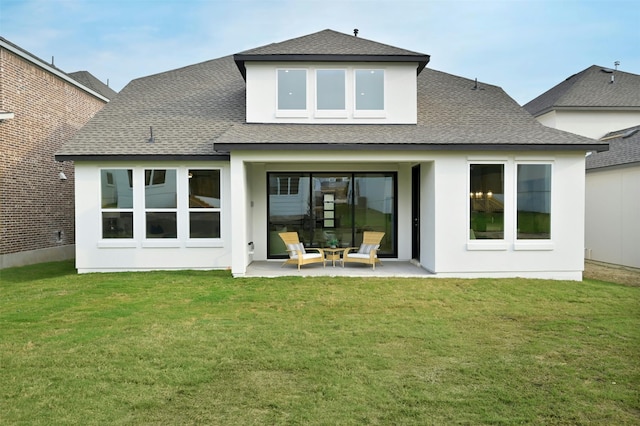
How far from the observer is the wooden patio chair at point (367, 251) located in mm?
11602

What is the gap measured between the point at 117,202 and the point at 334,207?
6.18 meters

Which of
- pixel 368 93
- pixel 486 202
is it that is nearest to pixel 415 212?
pixel 486 202

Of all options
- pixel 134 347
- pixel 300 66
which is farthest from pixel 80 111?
pixel 134 347

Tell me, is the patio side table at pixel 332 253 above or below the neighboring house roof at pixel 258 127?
below

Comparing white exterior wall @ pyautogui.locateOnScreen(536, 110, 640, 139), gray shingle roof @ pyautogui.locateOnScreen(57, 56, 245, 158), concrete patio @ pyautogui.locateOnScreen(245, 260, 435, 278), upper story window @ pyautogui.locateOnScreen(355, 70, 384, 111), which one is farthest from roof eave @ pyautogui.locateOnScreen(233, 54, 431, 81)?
white exterior wall @ pyautogui.locateOnScreen(536, 110, 640, 139)

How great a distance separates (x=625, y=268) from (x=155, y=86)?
16500 millimetres

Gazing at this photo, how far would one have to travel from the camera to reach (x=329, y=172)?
524 inches

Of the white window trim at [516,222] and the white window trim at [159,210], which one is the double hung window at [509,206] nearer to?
the white window trim at [516,222]

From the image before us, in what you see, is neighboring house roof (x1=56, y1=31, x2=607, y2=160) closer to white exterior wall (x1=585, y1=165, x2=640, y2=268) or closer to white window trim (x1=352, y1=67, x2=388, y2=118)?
white window trim (x1=352, y1=67, x2=388, y2=118)

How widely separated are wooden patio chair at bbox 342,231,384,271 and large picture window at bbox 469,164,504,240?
258 cm

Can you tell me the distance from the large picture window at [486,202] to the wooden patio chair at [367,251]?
2579mm

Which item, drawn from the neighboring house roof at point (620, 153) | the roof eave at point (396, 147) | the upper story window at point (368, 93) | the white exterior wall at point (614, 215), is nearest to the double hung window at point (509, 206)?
the roof eave at point (396, 147)

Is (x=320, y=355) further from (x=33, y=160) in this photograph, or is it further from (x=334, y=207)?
(x=33, y=160)

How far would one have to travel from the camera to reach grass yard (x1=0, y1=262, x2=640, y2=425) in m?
3.96
